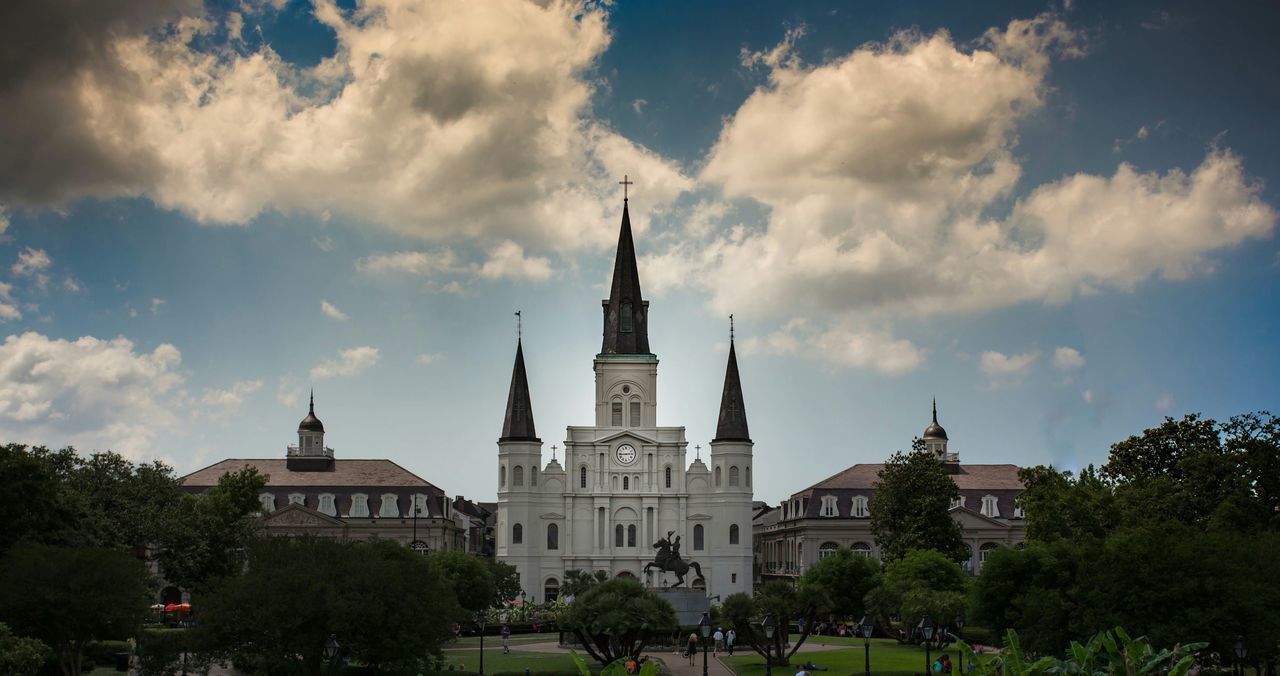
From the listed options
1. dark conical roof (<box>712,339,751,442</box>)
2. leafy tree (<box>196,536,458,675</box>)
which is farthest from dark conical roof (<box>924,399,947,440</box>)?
leafy tree (<box>196,536,458,675</box>)

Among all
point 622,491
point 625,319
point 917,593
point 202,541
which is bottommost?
point 917,593

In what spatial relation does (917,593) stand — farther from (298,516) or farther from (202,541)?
(298,516)

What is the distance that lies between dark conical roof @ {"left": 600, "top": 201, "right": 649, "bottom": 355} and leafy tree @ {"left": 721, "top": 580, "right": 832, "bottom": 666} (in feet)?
174

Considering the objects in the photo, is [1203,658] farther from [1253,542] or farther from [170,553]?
[170,553]

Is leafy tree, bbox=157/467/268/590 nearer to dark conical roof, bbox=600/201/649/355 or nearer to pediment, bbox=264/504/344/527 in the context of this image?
pediment, bbox=264/504/344/527

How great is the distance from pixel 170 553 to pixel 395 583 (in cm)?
3667

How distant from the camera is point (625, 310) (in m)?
110

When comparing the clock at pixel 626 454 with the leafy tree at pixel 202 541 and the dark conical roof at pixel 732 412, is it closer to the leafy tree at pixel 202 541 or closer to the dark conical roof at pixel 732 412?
the dark conical roof at pixel 732 412

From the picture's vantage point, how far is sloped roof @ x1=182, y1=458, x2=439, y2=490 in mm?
110188

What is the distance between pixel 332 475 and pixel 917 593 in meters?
62.4

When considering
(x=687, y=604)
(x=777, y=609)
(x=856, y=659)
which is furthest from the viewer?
(x=687, y=604)

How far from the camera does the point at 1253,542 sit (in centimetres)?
4706

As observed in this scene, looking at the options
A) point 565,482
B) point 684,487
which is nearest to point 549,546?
point 565,482

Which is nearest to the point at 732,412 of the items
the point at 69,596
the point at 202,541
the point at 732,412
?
the point at 732,412
